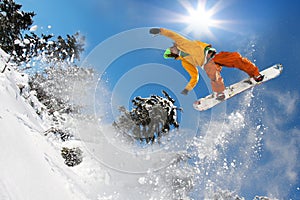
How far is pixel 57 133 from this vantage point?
338 inches

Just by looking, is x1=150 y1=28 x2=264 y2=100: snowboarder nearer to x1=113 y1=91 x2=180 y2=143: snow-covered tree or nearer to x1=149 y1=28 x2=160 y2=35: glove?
x1=149 y1=28 x2=160 y2=35: glove

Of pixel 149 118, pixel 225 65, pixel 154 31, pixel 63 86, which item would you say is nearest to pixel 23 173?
pixel 154 31

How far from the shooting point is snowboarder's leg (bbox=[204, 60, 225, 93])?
7.44 metres

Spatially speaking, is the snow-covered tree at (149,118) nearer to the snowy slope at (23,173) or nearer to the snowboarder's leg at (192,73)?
the snowboarder's leg at (192,73)

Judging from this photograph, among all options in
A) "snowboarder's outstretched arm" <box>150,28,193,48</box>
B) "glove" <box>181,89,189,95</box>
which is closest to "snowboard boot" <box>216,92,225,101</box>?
"glove" <box>181,89,189,95</box>

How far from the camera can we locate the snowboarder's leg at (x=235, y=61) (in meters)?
7.17

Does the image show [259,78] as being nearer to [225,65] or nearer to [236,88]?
[236,88]

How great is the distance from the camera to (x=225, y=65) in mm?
7449

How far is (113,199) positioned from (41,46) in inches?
667

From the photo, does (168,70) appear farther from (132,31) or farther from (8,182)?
(8,182)

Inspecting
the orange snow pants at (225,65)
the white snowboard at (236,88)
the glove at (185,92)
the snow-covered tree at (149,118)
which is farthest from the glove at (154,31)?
the snow-covered tree at (149,118)

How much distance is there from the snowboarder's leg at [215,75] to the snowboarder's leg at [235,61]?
5.3 inches

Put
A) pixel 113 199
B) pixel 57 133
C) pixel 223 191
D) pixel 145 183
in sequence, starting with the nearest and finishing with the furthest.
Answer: pixel 113 199, pixel 57 133, pixel 145 183, pixel 223 191

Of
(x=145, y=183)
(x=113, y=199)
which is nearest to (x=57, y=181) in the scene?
(x=113, y=199)
